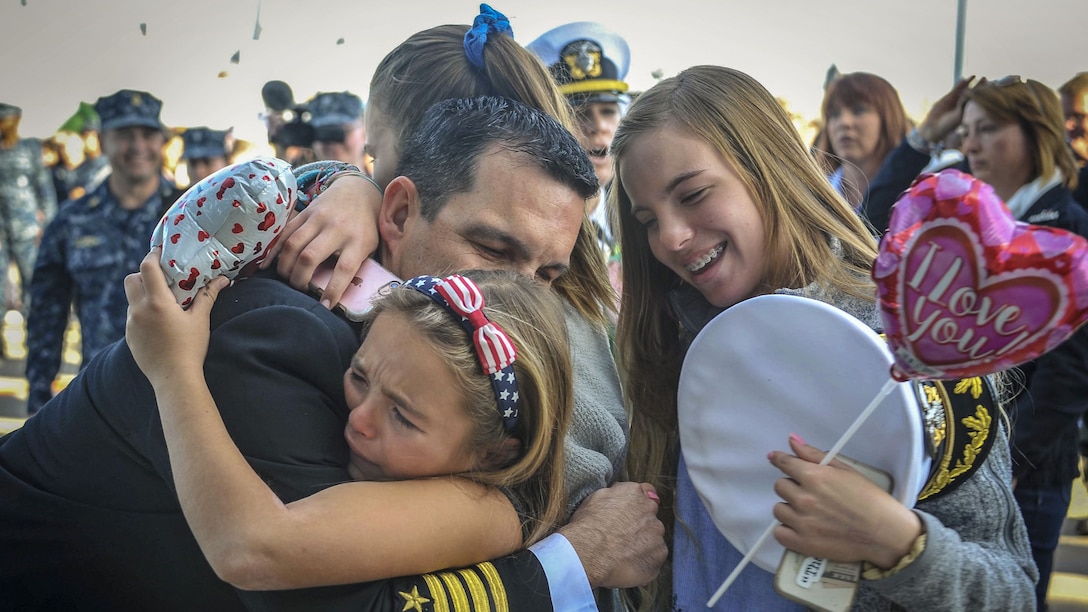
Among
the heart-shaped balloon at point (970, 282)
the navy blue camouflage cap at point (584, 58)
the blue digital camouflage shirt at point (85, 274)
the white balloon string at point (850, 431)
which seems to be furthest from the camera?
the blue digital camouflage shirt at point (85, 274)

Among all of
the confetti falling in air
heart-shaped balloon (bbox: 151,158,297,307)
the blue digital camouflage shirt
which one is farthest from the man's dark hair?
the blue digital camouflage shirt

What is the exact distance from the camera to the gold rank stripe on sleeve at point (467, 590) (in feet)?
4.64

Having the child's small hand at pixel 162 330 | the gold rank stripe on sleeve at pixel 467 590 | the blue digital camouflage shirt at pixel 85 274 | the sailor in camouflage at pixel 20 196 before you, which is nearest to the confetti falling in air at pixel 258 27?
the blue digital camouflage shirt at pixel 85 274

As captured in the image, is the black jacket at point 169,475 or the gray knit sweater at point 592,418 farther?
the gray knit sweater at point 592,418

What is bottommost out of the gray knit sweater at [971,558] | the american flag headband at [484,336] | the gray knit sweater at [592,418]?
the gray knit sweater at [971,558]

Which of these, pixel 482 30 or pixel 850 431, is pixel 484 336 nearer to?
pixel 850 431

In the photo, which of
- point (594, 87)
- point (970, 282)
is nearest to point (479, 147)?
point (970, 282)

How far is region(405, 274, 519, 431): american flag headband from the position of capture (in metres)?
1.47

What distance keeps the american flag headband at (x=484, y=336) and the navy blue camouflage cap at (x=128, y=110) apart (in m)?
3.96

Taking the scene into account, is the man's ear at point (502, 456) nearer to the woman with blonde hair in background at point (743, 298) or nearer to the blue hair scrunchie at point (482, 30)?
the woman with blonde hair in background at point (743, 298)

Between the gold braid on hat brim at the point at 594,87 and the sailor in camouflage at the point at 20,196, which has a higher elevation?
the gold braid on hat brim at the point at 594,87

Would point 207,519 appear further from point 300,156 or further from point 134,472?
point 300,156

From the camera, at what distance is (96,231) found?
452 cm

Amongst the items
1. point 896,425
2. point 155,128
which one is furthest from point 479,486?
point 155,128
